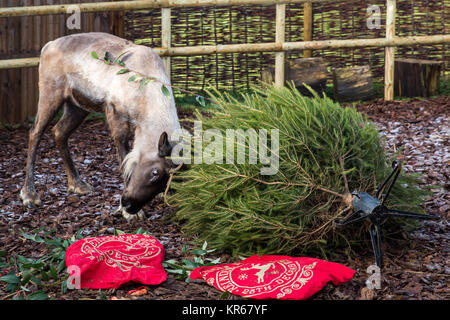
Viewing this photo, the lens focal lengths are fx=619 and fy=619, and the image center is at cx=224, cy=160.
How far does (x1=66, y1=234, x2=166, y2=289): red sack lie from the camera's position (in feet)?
10.1

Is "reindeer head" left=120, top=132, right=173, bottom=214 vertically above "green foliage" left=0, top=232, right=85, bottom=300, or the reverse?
"reindeer head" left=120, top=132, right=173, bottom=214

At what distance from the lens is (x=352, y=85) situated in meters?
7.97

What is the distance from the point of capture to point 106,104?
4508 mm

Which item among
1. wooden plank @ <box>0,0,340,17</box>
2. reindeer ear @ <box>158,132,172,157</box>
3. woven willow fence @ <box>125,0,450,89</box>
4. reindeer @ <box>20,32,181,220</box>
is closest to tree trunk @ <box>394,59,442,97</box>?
woven willow fence @ <box>125,0,450,89</box>

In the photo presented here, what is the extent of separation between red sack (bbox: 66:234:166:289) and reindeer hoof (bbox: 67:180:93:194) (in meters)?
1.53

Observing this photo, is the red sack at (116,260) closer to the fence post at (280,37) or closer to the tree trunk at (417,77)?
the fence post at (280,37)

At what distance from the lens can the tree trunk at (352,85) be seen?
7.95 meters

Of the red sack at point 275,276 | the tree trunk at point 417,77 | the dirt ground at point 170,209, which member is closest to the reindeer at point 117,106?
the dirt ground at point 170,209

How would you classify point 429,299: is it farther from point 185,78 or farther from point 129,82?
point 185,78

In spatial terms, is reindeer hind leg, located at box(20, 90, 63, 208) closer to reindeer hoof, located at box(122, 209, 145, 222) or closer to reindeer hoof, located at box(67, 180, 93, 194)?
reindeer hoof, located at box(67, 180, 93, 194)

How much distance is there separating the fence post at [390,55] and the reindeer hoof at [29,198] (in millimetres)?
4762

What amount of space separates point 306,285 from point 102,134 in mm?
4469

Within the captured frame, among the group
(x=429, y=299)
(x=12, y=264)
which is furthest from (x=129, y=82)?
(x=429, y=299)

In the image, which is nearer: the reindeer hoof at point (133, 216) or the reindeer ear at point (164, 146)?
the reindeer ear at point (164, 146)
